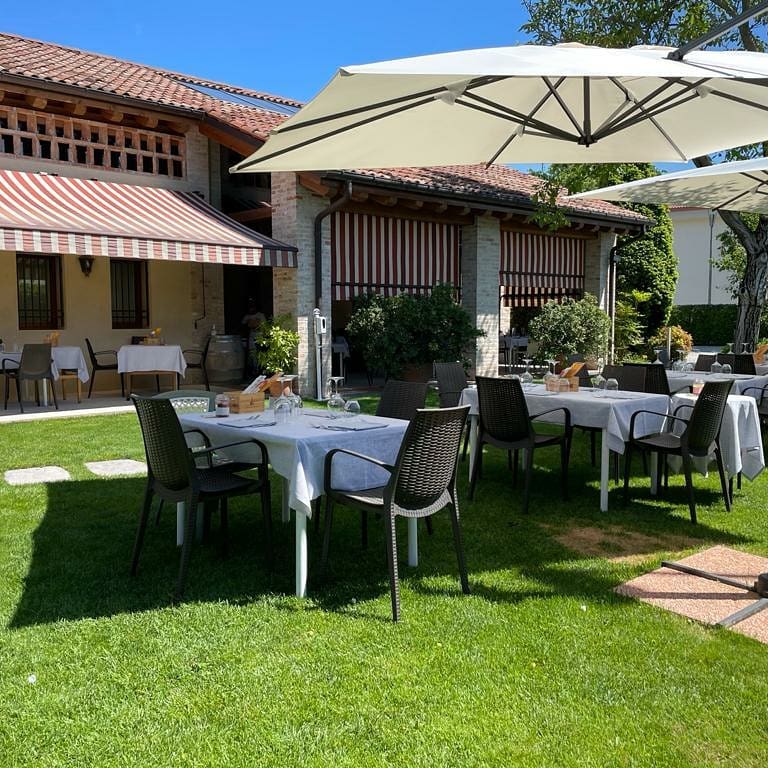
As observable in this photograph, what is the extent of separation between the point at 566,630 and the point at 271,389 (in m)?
2.68

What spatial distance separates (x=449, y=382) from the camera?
8188 millimetres

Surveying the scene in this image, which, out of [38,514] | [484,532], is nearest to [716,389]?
[484,532]

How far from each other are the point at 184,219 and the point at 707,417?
9.47 metres

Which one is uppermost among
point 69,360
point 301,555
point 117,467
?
point 69,360

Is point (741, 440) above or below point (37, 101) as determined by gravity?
below

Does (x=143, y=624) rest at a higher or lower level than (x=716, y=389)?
lower

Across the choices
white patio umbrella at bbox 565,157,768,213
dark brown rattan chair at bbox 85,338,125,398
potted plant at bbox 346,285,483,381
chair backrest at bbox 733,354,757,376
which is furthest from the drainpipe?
chair backrest at bbox 733,354,757,376

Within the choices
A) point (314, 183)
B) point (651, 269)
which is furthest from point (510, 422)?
point (651, 269)

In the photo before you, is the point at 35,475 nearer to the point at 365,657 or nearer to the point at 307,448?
the point at 307,448

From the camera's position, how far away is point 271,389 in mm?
5434

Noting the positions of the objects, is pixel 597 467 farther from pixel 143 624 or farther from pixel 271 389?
pixel 143 624

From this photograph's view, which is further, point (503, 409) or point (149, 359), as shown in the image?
point (149, 359)

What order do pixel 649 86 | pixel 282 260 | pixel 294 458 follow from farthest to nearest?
pixel 282 260
pixel 649 86
pixel 294 458

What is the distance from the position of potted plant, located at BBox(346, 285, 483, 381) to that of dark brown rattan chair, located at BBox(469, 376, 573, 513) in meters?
6.53
